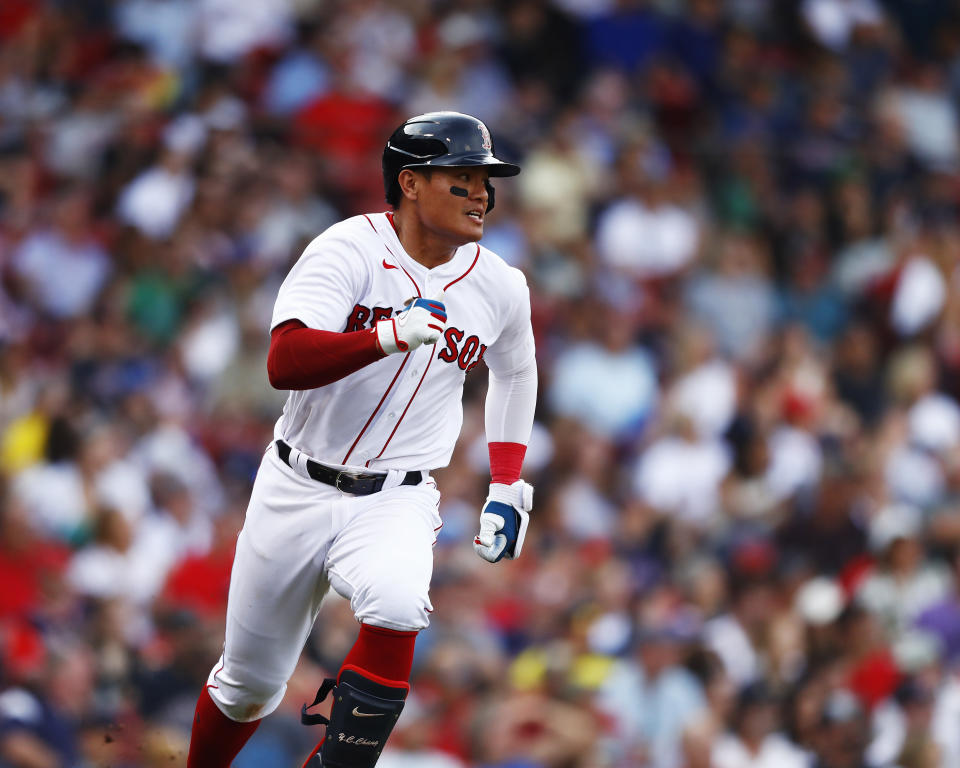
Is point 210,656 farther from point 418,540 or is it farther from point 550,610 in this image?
point 418,540

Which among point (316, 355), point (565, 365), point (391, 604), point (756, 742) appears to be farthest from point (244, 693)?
point (565, 365)

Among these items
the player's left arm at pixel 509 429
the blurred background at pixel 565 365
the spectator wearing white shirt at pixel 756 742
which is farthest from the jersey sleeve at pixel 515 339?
the spectator wearing white shirt at pixel 756 742

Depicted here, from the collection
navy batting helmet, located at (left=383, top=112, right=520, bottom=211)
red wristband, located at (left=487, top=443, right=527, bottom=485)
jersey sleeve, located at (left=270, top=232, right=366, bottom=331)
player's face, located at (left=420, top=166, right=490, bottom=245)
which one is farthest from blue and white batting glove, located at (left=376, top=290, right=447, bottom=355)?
red wristband, located at (left=487, top=443, right=527, bottom=485)

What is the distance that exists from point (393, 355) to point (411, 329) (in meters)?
0.56

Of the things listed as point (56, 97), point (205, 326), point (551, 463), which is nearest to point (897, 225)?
point (551, 463)

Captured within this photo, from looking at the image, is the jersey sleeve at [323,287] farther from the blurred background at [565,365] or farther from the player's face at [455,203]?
the blurred background at [565,365]

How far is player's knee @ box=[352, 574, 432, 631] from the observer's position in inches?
179

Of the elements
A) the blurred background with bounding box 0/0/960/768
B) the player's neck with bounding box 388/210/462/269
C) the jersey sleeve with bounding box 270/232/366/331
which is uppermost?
the player's neck with bounding box 388/210/462/269

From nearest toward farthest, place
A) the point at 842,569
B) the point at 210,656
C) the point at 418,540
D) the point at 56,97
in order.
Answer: the point at 418,540 < the point at 210,656 < the point at 842,569 < the point at 56,97

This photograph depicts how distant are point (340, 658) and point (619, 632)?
1.71 metres

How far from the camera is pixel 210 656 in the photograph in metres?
7.50

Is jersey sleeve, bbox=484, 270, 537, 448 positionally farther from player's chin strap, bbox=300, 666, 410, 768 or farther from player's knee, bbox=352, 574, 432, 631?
player's chin strap, bbox=300, 666, 410, 768

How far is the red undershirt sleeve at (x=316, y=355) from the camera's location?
14.3ft

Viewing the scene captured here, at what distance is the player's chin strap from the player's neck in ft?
4.37
